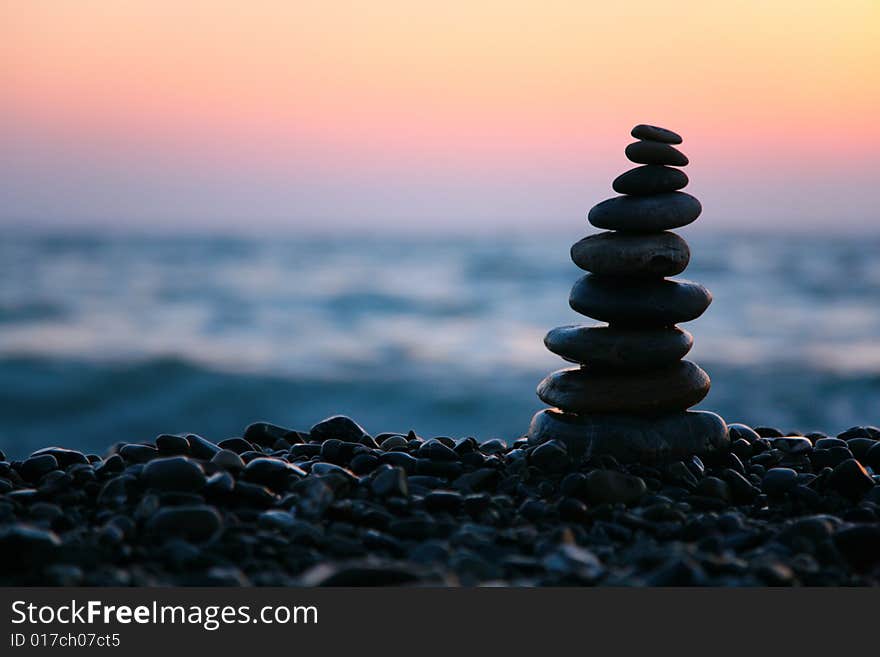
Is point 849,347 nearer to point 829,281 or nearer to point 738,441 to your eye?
point 829,281

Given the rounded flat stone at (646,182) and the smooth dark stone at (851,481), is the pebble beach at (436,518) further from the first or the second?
the rounded flat stone at (646,182)

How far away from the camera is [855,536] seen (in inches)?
120

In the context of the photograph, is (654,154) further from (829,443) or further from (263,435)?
(263,435)

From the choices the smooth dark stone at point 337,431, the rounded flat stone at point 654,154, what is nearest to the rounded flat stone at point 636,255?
the rounded flat stone at point 654,154

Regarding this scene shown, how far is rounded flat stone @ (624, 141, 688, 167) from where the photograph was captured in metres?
4.35

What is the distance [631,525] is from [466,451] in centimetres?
127

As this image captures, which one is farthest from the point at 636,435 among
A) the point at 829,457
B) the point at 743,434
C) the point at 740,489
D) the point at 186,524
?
the point at 186,524

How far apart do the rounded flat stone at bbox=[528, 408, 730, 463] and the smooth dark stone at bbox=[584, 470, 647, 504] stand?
18.0 inches

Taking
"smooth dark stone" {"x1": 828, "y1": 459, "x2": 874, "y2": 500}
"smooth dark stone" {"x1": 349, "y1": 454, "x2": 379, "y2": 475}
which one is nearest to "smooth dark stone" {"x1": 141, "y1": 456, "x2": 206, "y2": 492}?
"smooth dark stone" {"x1": 349, "y1": 454, "x2": 379, "y2": 475}

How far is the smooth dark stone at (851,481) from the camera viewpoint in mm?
3855

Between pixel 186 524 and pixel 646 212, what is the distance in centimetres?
240

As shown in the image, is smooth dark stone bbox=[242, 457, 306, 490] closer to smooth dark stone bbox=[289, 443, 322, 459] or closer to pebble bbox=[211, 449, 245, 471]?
pebble bbox=[211, 449, 245, 471]

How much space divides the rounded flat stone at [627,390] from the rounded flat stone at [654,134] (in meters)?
1.04

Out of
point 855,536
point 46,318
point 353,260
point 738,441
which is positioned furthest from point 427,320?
point 855,536
